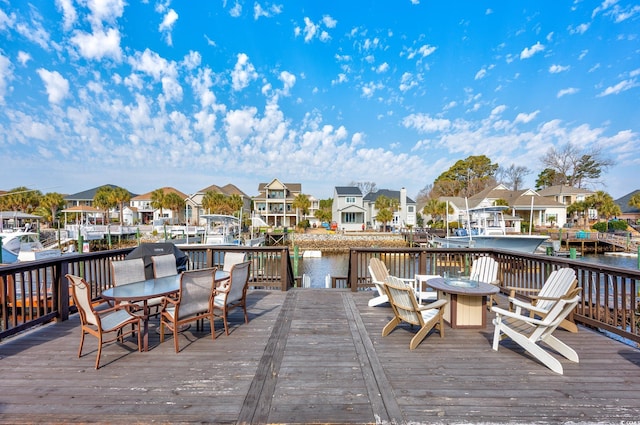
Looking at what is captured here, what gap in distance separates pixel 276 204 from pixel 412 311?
123ft

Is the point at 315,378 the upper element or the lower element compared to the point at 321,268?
upper

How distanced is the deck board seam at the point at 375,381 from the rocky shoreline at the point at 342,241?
23080 millimetres

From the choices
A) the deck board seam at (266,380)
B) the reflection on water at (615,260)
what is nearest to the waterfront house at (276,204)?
the reflection on water at (615,260)

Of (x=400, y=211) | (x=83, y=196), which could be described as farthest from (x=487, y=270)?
(x=83, y=196)

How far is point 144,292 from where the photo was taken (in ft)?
11.1

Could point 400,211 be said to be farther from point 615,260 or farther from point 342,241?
point 615,260

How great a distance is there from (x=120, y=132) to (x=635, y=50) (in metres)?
27.7

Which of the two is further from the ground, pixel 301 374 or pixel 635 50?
pixel 635 50

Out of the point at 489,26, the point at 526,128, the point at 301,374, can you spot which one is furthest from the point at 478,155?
the point at 301,374

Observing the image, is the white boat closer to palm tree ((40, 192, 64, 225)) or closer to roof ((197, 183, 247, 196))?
palm tree ((40, 192, 64, 225))

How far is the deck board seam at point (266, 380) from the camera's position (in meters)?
2.03

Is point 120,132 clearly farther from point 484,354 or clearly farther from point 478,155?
point 478,155

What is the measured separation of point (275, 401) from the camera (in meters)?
2.22

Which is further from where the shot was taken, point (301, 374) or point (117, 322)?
point (117, 322)
